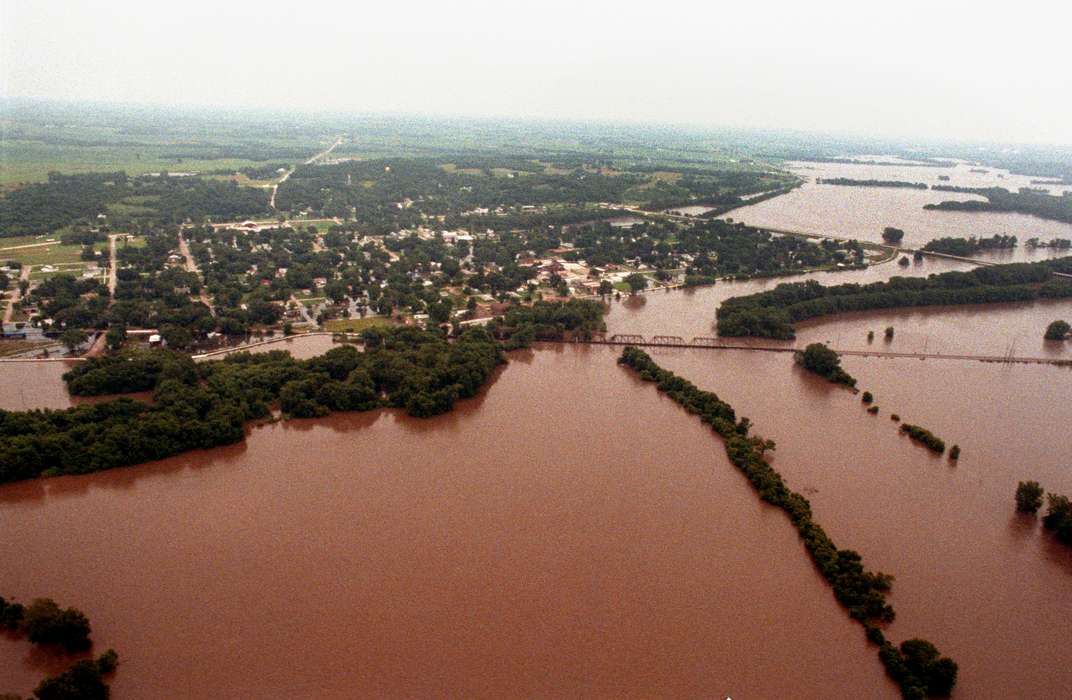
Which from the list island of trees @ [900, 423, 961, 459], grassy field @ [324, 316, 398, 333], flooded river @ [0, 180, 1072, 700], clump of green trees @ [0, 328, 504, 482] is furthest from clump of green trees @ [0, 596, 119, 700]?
island of trees @ [900, 423, 961, 459]

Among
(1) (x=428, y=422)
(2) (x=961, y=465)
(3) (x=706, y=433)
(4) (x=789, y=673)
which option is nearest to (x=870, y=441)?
(2) (x=961, y=465)

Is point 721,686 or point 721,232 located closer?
point 721,686

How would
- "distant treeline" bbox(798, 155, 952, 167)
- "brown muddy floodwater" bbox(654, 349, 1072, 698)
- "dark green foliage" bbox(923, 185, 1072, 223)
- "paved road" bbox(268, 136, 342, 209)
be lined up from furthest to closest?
"distant treeline" bbox(798, 155, 952, 167) → "dark green foliage" bbox(923, 185, 1072, 223) → "paved road" bbox(268, 136, 342, 209) → "brown muddy floodwater" bbox(654, 349, 1072, 698)

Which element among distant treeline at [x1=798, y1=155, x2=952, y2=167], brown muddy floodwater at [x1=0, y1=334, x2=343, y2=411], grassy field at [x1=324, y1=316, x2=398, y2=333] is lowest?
brown muddy floodwater at [x1=0, y1=334, x2=343, y2=411]

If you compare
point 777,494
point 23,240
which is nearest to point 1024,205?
point 777,494

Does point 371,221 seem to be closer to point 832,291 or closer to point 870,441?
point 832,291

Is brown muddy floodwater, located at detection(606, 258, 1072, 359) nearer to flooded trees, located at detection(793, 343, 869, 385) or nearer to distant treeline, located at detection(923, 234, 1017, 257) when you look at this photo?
flooded trees, located at detection(793, 343, 869, 385)
